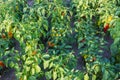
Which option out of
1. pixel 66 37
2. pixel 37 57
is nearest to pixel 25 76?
pixel 37 57

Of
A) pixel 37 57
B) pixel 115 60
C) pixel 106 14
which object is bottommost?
pixel 115 60

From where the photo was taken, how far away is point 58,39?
11.4 ft

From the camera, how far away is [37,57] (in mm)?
3035

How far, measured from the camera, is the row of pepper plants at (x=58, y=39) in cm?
297

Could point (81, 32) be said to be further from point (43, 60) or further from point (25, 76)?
point (25, 76)

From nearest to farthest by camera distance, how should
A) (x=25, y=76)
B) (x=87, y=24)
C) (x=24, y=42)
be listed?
1. (x=25, y=76)
2. (x=24, y=42)
3. (x=87, y=24)

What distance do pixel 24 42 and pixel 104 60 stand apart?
108cm

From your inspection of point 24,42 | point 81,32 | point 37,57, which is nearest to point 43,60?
point 37,57

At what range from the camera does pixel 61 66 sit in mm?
2977

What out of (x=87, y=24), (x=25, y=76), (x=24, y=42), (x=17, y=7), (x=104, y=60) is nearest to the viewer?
(x=25, y=76)

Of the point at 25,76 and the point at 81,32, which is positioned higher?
the point at 81,32

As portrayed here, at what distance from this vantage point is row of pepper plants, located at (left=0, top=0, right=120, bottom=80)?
9.76 ft

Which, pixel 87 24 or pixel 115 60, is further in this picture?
pixel 87 24

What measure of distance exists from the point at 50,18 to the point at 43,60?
120 cm
